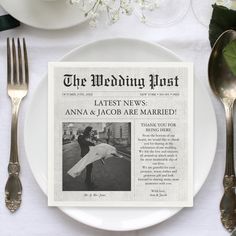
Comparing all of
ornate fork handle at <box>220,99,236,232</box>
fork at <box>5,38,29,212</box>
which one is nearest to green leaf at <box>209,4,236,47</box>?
ornate fork handle at <box>220,99,236,232</box>

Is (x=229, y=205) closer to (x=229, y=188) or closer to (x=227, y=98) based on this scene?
(x=229, y=188)

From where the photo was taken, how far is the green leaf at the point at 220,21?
2.15ft

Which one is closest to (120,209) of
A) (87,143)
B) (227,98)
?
(87,143)

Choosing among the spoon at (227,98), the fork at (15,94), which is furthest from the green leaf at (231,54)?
the fork at (15,94)

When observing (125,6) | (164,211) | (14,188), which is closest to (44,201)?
(14,188)

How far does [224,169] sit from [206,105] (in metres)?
0.09

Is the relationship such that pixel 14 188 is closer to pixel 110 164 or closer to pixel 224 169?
pixel 110 164

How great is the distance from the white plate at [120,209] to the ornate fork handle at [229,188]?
2cm

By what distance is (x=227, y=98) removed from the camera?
679 mm

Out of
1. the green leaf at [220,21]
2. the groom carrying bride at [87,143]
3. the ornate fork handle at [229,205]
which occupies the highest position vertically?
the green leaf at [220,21]

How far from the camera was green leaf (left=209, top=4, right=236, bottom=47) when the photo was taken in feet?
2.15

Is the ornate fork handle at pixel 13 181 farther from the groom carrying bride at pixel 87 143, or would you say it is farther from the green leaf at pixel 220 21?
the green leaf at pixel 220 21

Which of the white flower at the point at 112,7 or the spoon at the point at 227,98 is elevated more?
the white flower at the point at 112,7

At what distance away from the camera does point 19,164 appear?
68cm
